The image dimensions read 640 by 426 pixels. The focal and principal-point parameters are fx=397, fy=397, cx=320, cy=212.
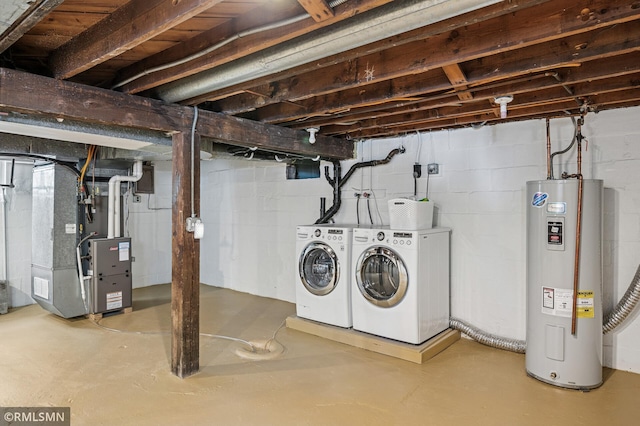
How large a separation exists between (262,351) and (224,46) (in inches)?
101

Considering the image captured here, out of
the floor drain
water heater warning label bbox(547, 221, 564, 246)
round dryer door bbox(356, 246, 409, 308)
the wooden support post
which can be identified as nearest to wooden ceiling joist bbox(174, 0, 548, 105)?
the wooden support post

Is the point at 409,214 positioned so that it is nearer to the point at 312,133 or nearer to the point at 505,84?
the point at 312,133

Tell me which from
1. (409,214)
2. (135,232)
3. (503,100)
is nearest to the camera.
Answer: (503,100)

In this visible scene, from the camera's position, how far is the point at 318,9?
A: 1.53 m

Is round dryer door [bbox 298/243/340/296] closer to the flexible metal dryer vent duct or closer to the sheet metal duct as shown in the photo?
the flexible metal dryer vent duct

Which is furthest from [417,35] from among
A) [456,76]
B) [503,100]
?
[503,100]

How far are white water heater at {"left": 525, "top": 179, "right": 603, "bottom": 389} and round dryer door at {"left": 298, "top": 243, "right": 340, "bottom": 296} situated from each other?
70.6 inches

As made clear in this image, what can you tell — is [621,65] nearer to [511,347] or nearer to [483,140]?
[483,140]

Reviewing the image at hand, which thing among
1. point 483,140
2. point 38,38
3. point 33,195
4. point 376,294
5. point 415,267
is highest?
point 38,38

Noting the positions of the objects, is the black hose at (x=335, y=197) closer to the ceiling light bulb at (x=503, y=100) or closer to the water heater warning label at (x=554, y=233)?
the ceiling light bulb at (x=503, y=100)

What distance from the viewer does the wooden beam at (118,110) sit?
87.2 inches

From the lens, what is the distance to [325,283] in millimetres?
4062

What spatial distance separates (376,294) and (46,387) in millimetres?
2668

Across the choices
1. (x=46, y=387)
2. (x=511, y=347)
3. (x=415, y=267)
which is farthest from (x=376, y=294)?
(x=46, y=387)
